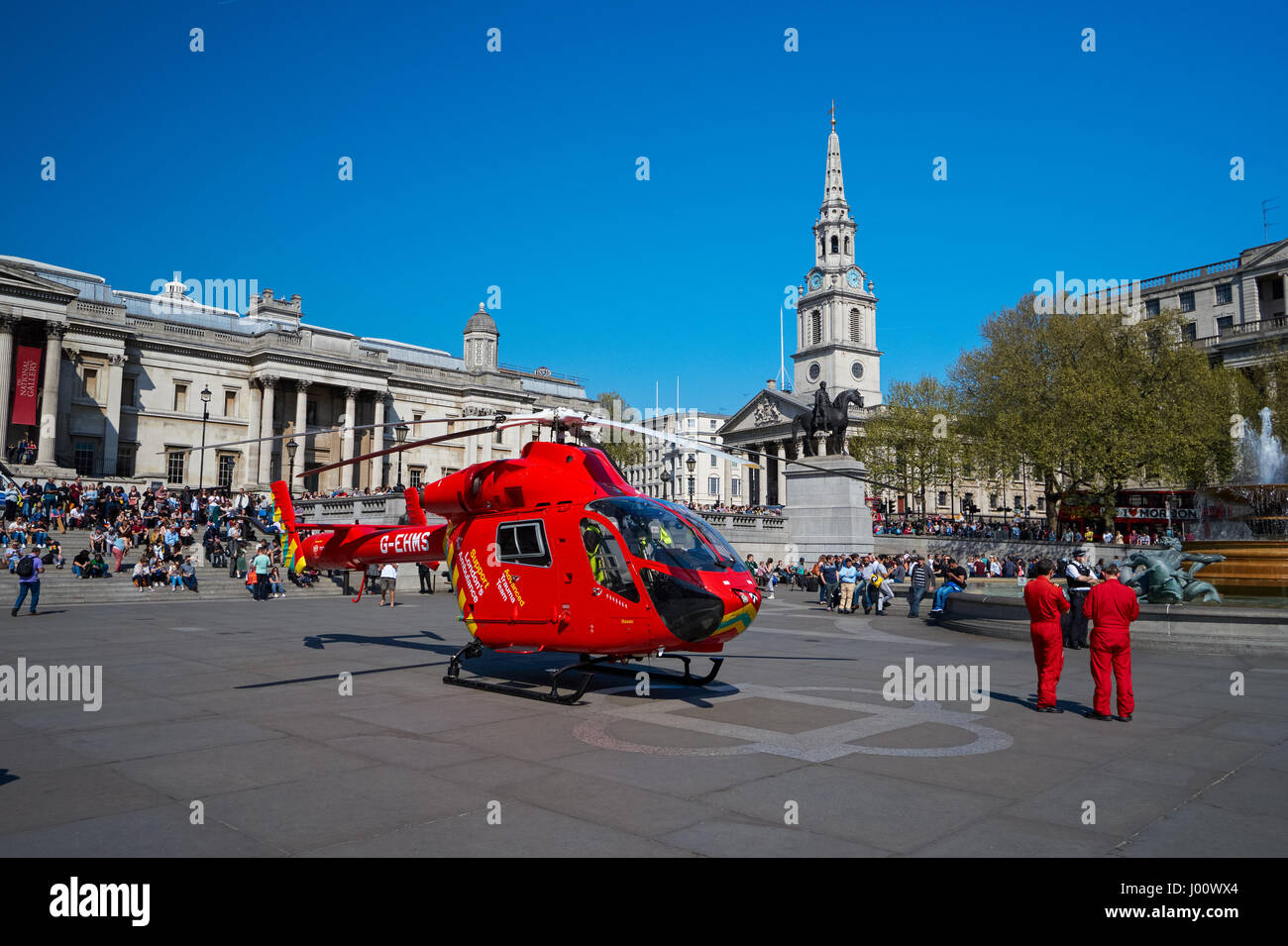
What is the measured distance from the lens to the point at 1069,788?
627 centimetres

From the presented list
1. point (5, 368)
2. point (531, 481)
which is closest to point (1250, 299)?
point (531, 481)

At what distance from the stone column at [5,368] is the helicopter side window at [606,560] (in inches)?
2052

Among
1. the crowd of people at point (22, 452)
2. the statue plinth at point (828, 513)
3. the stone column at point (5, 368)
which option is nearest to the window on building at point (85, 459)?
the crowd of people at point (22, 452)

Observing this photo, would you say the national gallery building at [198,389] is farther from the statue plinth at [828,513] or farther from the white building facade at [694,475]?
the white building facade at [694,475]

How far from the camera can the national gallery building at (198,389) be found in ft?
163

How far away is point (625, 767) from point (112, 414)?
5955 centimetres

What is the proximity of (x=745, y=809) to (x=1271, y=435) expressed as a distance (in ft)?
173

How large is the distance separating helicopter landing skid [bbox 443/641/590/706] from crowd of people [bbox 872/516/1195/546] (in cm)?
3850

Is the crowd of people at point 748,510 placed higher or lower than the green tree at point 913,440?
lower

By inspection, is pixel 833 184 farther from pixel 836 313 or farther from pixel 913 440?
pixel 913 440

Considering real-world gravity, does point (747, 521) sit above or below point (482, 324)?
below

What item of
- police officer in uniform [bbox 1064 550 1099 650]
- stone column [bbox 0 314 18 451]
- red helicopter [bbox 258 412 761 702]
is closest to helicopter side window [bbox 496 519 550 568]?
red helicopter [bbox 258 412 761 702]

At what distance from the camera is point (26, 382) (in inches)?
1914
